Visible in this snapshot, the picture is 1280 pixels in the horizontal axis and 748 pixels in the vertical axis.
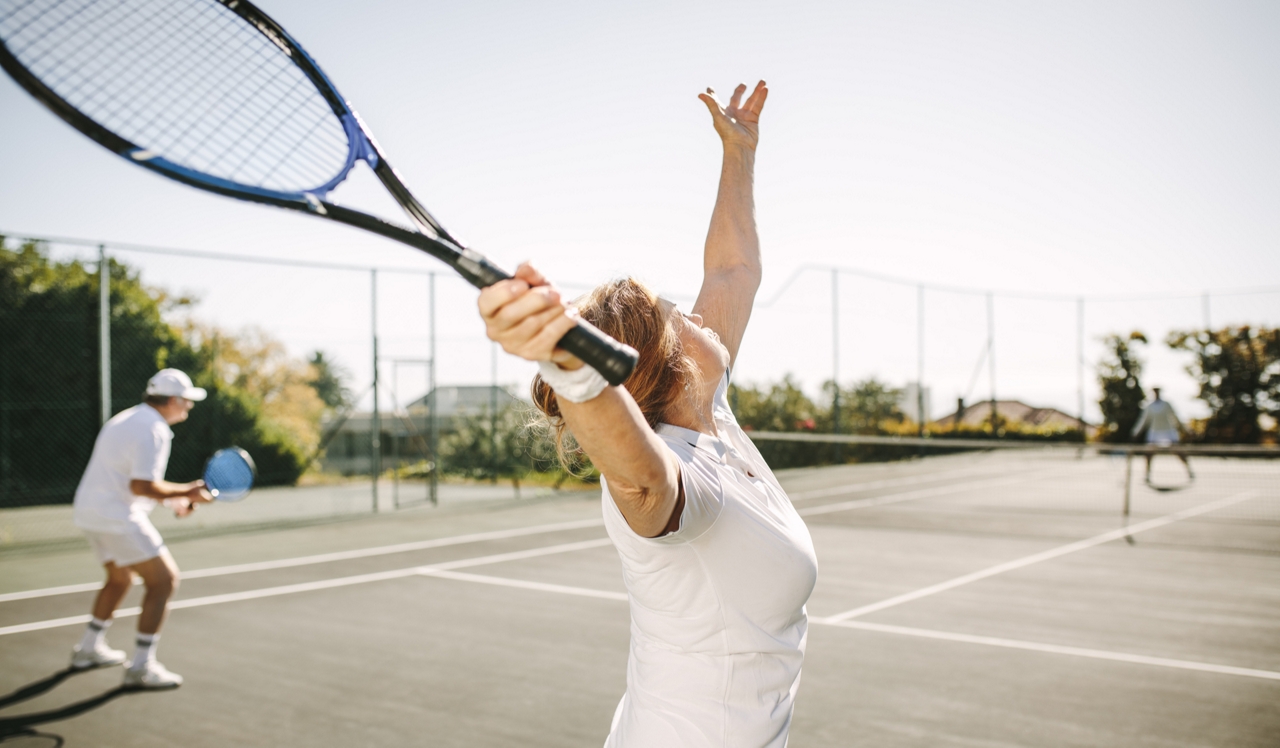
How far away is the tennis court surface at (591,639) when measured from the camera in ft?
14.0

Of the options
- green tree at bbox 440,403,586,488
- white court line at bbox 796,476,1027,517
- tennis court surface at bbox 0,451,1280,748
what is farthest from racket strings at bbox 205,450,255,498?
green tree at bbox 440,403,586,488

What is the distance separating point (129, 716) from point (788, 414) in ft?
46.0

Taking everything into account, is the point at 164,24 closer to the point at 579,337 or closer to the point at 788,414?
the point at 579,337

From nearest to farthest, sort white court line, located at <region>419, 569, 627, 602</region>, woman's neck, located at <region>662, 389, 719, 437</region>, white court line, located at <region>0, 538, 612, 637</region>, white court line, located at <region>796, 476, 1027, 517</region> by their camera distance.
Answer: woman's neck, located at <region>662, 389, 719, 437</region> < white court line, located at <region>0, 538, 612, 637</region> < white court line, located at <region>419, 569, 627, 602</region> < white court line, located at <region>796, 476, 1027, 517</region>

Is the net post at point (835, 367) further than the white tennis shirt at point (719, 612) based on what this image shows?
Yes

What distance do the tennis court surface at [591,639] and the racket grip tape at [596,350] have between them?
10.9 ft

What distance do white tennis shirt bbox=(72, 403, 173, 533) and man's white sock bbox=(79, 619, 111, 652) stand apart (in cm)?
54

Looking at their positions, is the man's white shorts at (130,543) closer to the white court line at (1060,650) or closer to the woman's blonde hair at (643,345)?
the white court line at (1060,650)

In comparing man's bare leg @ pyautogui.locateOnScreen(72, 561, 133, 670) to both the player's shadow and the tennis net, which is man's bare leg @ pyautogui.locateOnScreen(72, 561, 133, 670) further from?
the tennis net

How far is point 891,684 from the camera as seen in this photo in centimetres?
479

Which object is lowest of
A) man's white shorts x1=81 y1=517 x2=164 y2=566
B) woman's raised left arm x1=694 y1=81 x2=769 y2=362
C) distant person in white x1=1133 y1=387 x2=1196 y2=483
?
man's white shorts x1=81 y1=517 x2=164 y2=566

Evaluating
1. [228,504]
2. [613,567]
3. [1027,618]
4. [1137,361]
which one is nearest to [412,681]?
[613,567]

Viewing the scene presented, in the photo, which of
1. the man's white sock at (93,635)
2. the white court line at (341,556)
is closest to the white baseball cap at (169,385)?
the man's white sock at (93,635)

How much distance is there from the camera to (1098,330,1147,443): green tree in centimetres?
2184
